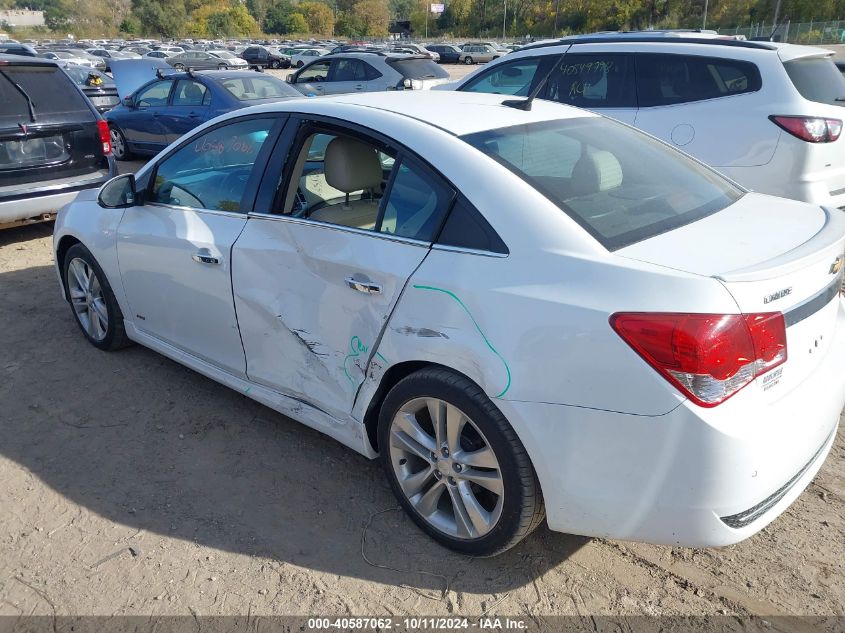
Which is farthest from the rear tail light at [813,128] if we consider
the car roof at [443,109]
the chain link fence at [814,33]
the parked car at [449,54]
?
the chain link fence at [814,33]

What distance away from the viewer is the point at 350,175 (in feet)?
10.5

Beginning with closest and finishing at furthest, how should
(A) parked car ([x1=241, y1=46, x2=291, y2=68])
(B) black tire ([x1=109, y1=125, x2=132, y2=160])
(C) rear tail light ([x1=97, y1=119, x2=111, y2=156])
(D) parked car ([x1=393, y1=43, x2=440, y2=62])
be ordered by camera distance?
1. (C) rear tail light ([x1=97, y1=119, x2=111, y2=156])
2. (B) black tire ([x1=109, y1=125, x2=132, y2=160])
3. (D) parked car ([x1=393, y1=43, x2=440, y2=62])
4. (A) parked car ([x1=241, y1=46, x2=291, y2=68])

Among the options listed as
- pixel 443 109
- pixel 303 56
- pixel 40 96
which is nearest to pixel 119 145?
pixel 40 96

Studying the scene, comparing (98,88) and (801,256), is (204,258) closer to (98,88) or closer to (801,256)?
(801,256)

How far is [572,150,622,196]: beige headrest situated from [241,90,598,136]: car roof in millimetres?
323

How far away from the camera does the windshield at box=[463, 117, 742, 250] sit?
96.8 inches

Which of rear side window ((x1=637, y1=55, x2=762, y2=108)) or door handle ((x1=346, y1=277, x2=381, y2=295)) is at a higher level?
rear side window ((x1=637, y1=55, x2=762, y2=108))

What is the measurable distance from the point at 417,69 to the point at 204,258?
473 inches

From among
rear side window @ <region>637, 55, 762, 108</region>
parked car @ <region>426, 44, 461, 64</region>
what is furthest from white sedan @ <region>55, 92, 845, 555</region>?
parked car @ <region>426, 44, 461, 64</region>

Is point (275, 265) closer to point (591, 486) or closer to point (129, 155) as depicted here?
point (591, 486)

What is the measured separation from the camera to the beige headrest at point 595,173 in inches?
104

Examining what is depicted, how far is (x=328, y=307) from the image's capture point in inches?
113

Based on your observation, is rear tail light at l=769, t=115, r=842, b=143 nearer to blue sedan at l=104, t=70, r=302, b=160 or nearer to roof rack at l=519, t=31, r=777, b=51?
roof rack at l=519, t=31, r=777, b=51

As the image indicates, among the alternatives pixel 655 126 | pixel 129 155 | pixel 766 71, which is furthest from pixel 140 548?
pixel 129 155
